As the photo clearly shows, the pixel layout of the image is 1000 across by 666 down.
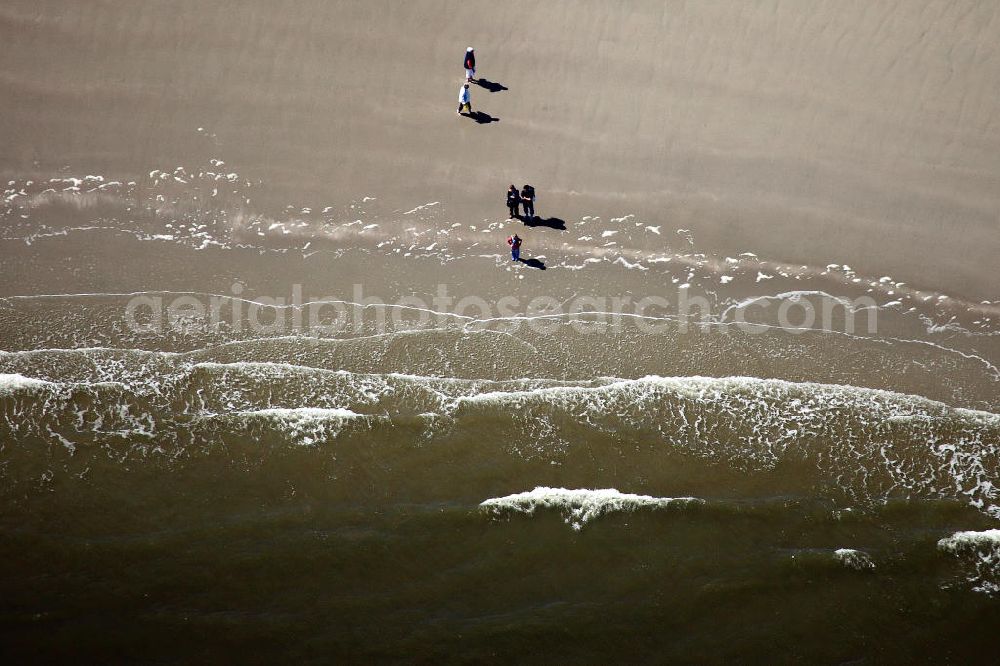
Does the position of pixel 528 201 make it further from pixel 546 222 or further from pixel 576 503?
pixel 576 503

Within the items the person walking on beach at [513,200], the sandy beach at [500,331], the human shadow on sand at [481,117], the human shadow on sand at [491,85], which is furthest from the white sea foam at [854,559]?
the human shadow on sand at [491,85]

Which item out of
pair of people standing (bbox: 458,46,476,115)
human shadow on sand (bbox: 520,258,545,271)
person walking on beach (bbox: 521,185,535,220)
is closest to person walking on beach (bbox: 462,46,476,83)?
pair of people standing (bbox: 458,46,476,115)

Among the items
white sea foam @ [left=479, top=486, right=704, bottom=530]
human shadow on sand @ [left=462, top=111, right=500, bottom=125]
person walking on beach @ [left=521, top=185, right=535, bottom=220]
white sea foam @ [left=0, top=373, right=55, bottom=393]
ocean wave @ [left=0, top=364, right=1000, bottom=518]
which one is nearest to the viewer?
white sea foam @ [left=479, top=486, right=704, bottom=530]

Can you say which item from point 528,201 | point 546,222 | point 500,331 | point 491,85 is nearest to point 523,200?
point 528,201

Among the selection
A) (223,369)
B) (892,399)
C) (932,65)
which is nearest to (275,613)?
(223,369)

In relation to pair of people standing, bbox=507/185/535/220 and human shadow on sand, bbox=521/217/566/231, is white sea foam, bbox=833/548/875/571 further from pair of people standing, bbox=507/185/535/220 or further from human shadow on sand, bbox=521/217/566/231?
pair of people standing, bbox=507/185/535/220
